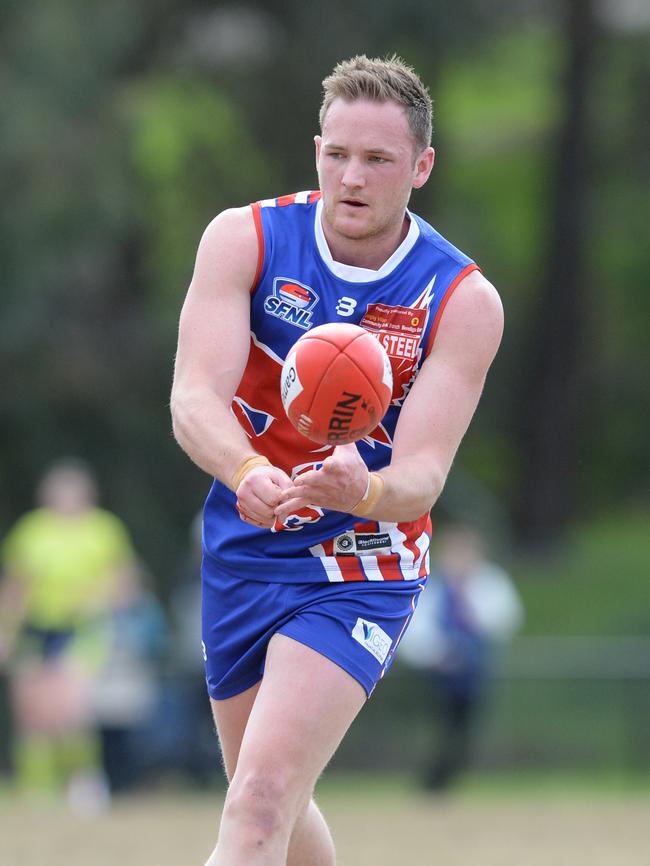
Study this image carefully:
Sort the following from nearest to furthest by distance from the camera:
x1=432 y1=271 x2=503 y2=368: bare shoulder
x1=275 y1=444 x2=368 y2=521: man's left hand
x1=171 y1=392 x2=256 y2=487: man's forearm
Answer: x1=275 y1=444 x2=368 y2=521: man's left hand, x1=171 y1=392 x2=256 y2=487: man's forearm, x1=432 y1=271 x2=503 y2=368: bare shoulder

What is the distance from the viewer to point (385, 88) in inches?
180

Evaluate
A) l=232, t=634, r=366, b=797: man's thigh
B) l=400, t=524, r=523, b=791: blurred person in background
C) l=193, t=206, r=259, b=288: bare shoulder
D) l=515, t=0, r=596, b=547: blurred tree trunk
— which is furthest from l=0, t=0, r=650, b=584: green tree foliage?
l=232, t=634, r=366, b=797: man's thigh

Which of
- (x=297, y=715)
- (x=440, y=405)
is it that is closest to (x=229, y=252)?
(x=440, y=405)

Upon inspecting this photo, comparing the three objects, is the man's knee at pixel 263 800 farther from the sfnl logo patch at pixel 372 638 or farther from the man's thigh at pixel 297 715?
the sfnl logo patch at pixel 372 638

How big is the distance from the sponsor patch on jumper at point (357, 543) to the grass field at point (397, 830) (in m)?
4.36

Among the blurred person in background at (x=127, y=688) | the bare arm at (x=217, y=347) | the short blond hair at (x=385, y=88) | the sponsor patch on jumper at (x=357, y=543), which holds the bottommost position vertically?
the blurred person in background at (x=127, y=688)

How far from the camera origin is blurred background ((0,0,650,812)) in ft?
50.8

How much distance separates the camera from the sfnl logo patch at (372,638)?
4.61 m

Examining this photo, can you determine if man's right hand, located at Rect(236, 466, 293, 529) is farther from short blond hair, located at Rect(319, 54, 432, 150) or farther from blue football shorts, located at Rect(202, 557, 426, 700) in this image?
short blond hair, located at Rect(319, 54, 432, 150)

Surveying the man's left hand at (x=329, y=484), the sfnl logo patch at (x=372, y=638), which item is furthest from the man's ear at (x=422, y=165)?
the sfnl logo patch at (x=372, y=638)

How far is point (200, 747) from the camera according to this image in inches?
539

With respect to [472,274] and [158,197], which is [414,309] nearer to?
[472,274]

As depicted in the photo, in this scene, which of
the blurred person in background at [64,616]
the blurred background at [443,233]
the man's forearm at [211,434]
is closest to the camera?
the man's forearm at [211,434]

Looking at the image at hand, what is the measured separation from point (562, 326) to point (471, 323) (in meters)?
19.9
